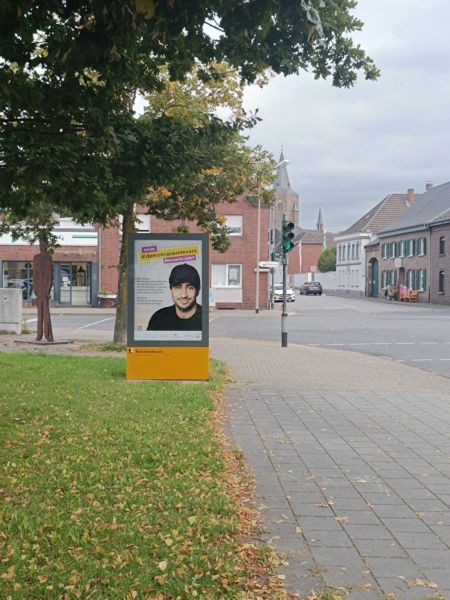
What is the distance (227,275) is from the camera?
48.8m

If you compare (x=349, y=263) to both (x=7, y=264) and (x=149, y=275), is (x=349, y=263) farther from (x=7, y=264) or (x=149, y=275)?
(x=149, y=275)

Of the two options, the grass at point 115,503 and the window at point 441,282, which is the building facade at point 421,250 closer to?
the window at point 441,282

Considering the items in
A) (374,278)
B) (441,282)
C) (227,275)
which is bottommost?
(441,282)

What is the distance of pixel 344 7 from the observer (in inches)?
261

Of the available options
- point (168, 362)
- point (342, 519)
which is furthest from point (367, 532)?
point (168, 362)

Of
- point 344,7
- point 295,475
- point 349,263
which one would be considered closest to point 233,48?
point 344,7

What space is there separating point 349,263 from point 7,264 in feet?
177

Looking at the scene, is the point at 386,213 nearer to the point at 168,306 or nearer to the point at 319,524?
the point at 168,306

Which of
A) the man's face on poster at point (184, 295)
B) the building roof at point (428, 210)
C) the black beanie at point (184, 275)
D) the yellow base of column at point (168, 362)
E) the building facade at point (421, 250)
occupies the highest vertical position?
the building roof at point (428, 210)

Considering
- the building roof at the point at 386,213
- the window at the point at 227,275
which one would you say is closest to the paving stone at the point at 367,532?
the window at the point at 227,275

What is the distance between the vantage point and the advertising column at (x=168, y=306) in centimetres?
1175

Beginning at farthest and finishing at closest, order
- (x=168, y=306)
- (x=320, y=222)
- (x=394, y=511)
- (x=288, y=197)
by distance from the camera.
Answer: (x=320, y=222) < (x=288, y=197) < (x=168, y=306) < (x=394, y=511)

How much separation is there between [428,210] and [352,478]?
217ft

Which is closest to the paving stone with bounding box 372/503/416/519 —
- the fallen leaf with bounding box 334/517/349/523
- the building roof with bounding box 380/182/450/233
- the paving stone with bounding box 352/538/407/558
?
the fallen leaf with bounding box 334/517/349/523
